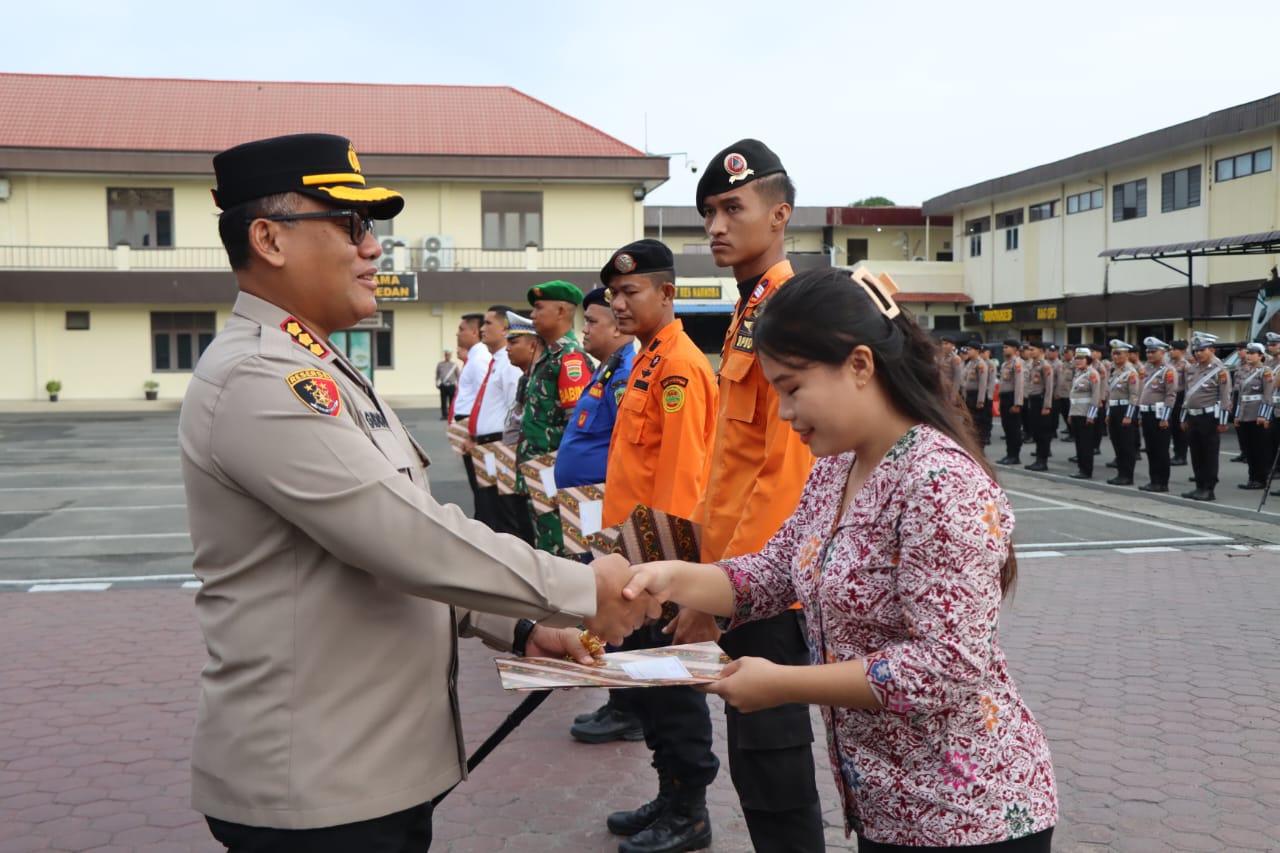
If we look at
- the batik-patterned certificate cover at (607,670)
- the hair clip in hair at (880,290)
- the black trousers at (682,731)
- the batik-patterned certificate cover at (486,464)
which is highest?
the hair clip in hair at (880,290)

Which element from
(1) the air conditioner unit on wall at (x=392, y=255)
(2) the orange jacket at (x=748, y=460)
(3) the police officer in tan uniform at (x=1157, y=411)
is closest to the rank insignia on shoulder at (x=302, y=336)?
(2) the orange jacket at (x=748, y=460)

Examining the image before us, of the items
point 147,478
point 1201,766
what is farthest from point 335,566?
point 147,478

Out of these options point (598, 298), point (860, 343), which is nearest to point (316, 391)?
point (860, 343)

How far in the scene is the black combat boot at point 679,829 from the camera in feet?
12.4

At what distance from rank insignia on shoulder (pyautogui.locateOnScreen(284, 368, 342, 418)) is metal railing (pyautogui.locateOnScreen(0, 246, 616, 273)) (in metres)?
32.1

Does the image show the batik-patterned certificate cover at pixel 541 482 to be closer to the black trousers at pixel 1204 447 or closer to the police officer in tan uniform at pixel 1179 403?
the black trousers at pixel 1204 447

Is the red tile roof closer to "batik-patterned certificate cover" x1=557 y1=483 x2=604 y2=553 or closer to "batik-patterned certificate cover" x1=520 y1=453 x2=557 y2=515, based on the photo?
"batik-patterned certificate cover" x1=520 y1=453 x2=557 y2=515

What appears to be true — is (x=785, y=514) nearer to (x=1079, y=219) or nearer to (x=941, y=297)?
(x=1079, y=219)

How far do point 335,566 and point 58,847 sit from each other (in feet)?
8.89

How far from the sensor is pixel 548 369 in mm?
6664

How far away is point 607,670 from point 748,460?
1.15 m

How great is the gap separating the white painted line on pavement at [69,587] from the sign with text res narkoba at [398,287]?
78.4 feet

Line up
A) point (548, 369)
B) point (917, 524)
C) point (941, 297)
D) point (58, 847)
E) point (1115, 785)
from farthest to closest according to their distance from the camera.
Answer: point (941, 297)
point (548, 369)
point (1115, 785)
point (58, 847)
point (917, 524)

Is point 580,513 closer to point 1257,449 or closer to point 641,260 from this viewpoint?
point 641,260
